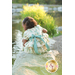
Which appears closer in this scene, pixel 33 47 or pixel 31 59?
pixel 31 59

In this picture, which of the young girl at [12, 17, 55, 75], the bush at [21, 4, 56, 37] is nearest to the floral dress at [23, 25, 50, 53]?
the young girl at [12, 17, 55, 75]

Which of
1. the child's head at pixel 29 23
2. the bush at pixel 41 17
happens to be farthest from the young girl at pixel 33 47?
the bush at pixel 41 17

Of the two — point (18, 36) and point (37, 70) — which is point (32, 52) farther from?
point (18, 36)

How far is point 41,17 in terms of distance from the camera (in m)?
2.55

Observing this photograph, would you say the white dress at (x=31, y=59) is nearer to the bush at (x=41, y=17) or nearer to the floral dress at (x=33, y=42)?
the floral dress at (x=33, y=42)

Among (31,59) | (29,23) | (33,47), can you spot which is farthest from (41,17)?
(31,59)

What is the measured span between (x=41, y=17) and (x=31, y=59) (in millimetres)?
1310

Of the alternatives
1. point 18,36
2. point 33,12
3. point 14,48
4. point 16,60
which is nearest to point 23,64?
point 16,60

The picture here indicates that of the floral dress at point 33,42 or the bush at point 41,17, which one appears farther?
the bush at point 41,17

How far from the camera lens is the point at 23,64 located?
1.38 m

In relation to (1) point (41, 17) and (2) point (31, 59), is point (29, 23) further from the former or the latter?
(1) point (41, 17)

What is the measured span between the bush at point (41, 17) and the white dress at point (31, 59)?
34.3 inches

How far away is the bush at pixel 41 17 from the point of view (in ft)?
7.98

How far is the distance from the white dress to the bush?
2.86 ft
